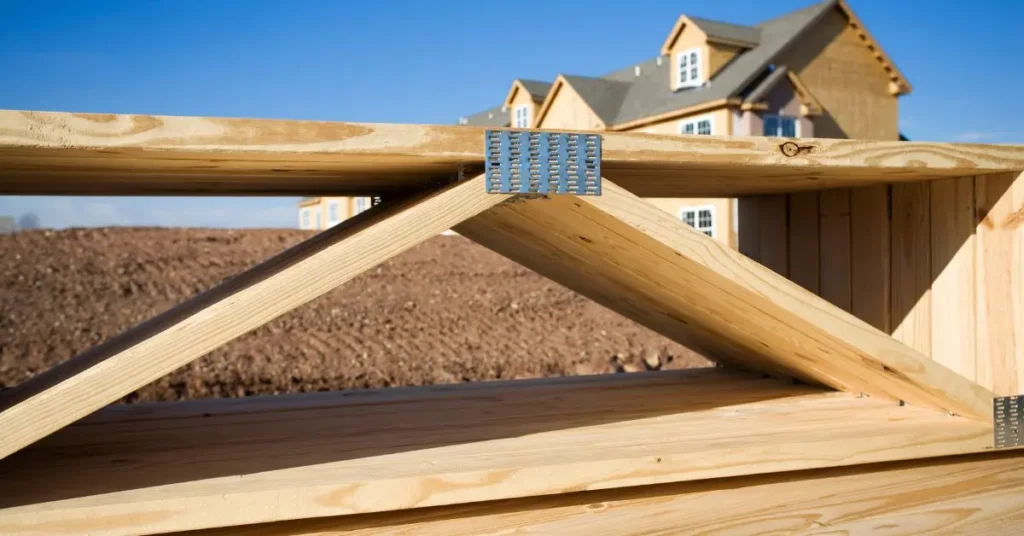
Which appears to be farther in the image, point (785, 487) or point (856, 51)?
point (856, 51)

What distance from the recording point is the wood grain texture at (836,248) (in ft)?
11.6

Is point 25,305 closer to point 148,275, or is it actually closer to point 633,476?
point 148,275

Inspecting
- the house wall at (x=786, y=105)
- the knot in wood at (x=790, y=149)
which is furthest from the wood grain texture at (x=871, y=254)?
the house wall at (x=786, y=105)

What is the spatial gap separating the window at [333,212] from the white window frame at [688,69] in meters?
13.6

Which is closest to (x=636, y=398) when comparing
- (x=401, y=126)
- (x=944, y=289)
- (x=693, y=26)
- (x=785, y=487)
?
(x=785, y=487)

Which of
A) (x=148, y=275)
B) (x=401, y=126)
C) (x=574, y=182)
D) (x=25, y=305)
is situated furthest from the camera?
(x=148, y=275)

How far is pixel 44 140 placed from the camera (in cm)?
173

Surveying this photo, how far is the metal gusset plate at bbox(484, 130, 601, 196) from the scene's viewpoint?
6.88ft

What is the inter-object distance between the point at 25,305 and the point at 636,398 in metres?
9.23

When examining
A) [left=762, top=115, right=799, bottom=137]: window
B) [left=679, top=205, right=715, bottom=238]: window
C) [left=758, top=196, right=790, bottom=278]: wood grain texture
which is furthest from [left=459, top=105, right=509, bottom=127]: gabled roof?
[left=758, top=196, right=790, bottom=278]: wood grain texture

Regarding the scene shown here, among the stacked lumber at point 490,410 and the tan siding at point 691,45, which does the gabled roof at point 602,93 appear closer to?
the tan siding at point 691,45

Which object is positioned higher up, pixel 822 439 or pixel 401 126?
pixel 401 126

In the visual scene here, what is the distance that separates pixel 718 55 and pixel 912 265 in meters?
17.6

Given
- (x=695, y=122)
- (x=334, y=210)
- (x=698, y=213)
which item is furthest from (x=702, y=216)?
(x=334, y=210)
